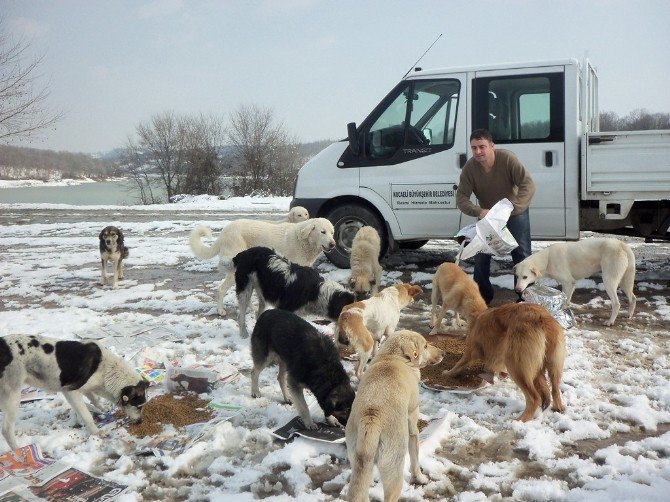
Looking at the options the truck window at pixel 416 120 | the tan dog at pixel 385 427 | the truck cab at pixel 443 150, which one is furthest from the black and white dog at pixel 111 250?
the tan dog at pixel 385 427

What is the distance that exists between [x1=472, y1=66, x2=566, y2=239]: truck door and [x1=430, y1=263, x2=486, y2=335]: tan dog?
218 cm

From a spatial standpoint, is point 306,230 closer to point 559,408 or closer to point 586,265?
point 586,265

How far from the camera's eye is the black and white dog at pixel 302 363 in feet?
11.1

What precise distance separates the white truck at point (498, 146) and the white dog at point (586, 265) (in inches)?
40.5

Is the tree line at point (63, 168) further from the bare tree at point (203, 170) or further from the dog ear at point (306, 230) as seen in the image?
the dog ear at point (306, 230)

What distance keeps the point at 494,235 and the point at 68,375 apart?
4651mm

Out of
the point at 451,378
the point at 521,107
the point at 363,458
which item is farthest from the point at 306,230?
the point at 363,458

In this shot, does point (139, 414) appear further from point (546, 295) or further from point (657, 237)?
point (657, 237)

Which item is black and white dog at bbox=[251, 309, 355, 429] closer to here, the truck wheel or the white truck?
the white truck

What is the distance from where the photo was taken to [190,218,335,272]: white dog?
675cm

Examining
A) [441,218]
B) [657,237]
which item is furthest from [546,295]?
[657,237]

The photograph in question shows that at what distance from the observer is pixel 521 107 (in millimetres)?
6848

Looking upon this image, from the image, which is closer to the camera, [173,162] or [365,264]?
[365,264]

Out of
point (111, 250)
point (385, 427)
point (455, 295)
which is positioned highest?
point (111, 250)
